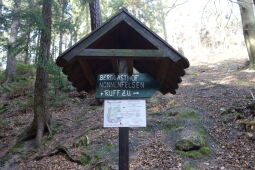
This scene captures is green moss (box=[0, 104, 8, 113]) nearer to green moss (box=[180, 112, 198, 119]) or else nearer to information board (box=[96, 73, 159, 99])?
green moss (box=[180, 112, 198, 119])

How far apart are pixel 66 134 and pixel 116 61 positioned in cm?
597

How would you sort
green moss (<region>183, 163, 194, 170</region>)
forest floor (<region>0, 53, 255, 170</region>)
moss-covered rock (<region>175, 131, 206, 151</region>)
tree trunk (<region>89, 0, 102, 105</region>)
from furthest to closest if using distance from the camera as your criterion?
tree trunk (<region>89, 0, 102, 105</region>), moss-covered rock (<region>175, 131, 206, 151</region>), forest floor (<region>0, 53, 255, 170</region>), green moss (<region>183, 163, 194, 170</region>)

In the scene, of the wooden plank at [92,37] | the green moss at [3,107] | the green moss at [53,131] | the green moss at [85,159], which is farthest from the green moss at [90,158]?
the green moss at [3,107]

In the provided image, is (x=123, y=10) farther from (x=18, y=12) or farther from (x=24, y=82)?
(x=24, y=82)

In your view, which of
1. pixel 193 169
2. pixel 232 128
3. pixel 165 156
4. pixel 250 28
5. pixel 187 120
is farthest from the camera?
pixel 250 28

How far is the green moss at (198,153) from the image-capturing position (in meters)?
6.25

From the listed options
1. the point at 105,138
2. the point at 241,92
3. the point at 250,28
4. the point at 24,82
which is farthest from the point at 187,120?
the point at 24,82

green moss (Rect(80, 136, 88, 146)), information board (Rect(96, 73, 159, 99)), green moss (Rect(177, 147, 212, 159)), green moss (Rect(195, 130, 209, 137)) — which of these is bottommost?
green moss (Rect(177, 147, 212, 159))

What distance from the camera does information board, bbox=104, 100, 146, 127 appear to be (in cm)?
372

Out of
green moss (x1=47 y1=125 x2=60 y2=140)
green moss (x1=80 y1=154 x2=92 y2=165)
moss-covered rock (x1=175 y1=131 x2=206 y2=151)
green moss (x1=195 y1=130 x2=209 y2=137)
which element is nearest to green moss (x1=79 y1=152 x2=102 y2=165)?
green moss (x1=80 y1=154 x2=92 y2=165)

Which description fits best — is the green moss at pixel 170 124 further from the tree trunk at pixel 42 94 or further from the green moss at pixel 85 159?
the tree trunk at pixel 42 94

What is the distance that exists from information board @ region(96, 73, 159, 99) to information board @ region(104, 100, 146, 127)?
0.11 meters

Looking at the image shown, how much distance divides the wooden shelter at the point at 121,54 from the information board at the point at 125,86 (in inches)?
6.6

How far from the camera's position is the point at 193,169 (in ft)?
18.9
